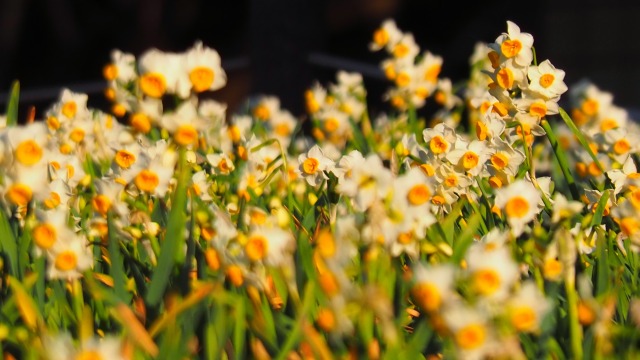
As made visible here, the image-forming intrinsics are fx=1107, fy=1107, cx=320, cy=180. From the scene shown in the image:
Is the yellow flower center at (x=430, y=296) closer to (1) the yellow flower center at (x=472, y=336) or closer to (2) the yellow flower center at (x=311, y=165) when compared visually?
(1) the yellow flower center at (x=472, y=336)

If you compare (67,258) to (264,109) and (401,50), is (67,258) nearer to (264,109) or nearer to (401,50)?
(264,109)

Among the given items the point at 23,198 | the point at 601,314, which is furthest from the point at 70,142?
the point at 601,314

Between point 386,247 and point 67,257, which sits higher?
point 386,247

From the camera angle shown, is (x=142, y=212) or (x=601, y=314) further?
(x=142, y=212)

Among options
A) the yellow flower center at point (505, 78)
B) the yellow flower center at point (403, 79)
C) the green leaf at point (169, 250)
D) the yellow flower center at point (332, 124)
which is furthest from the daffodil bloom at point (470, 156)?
the yellow flower center at point (403, 79)

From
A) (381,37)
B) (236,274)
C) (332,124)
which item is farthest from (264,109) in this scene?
(236,274)

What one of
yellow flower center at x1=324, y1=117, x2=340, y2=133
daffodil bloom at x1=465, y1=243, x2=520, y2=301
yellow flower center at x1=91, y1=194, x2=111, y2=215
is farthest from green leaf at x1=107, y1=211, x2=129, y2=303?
yellow flower center at x1=324, y1=117, x2=340, y2=133

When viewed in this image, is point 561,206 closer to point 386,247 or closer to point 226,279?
point 386,247
